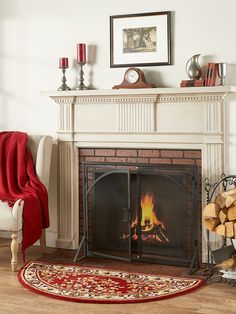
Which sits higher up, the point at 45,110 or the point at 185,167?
the point at 45,110

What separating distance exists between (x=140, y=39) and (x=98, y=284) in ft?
6.52

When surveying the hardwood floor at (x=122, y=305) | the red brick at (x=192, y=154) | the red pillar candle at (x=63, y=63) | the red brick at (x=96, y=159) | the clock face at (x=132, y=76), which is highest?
the red pillar candle at (x=63, y=63)

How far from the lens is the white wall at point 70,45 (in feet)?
14.5

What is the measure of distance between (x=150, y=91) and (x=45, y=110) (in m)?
1.10

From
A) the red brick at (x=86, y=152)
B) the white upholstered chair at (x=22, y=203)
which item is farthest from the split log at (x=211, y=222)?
the white upholstered chair at (x=22, y=203)

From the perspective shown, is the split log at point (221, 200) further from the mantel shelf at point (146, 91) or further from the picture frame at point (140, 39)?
the picture frame at point (140, 39)

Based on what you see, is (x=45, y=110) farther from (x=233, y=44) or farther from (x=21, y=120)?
(x=233, y=44)

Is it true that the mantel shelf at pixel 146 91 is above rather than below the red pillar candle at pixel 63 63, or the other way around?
below

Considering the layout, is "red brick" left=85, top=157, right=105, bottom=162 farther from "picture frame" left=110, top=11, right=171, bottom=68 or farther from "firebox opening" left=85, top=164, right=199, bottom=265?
"picture frame" left=110, top=11, right=171, bottom=68

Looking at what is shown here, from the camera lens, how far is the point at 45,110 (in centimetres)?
506

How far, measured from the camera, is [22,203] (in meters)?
4.32

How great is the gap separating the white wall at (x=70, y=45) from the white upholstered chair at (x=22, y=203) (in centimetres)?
24

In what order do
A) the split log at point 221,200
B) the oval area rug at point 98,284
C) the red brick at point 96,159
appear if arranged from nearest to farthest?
the oval area rug at point 98,284 → the split log at point 221,200 → the red brick at point 96,159

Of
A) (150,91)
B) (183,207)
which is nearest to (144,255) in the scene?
(183,207)
